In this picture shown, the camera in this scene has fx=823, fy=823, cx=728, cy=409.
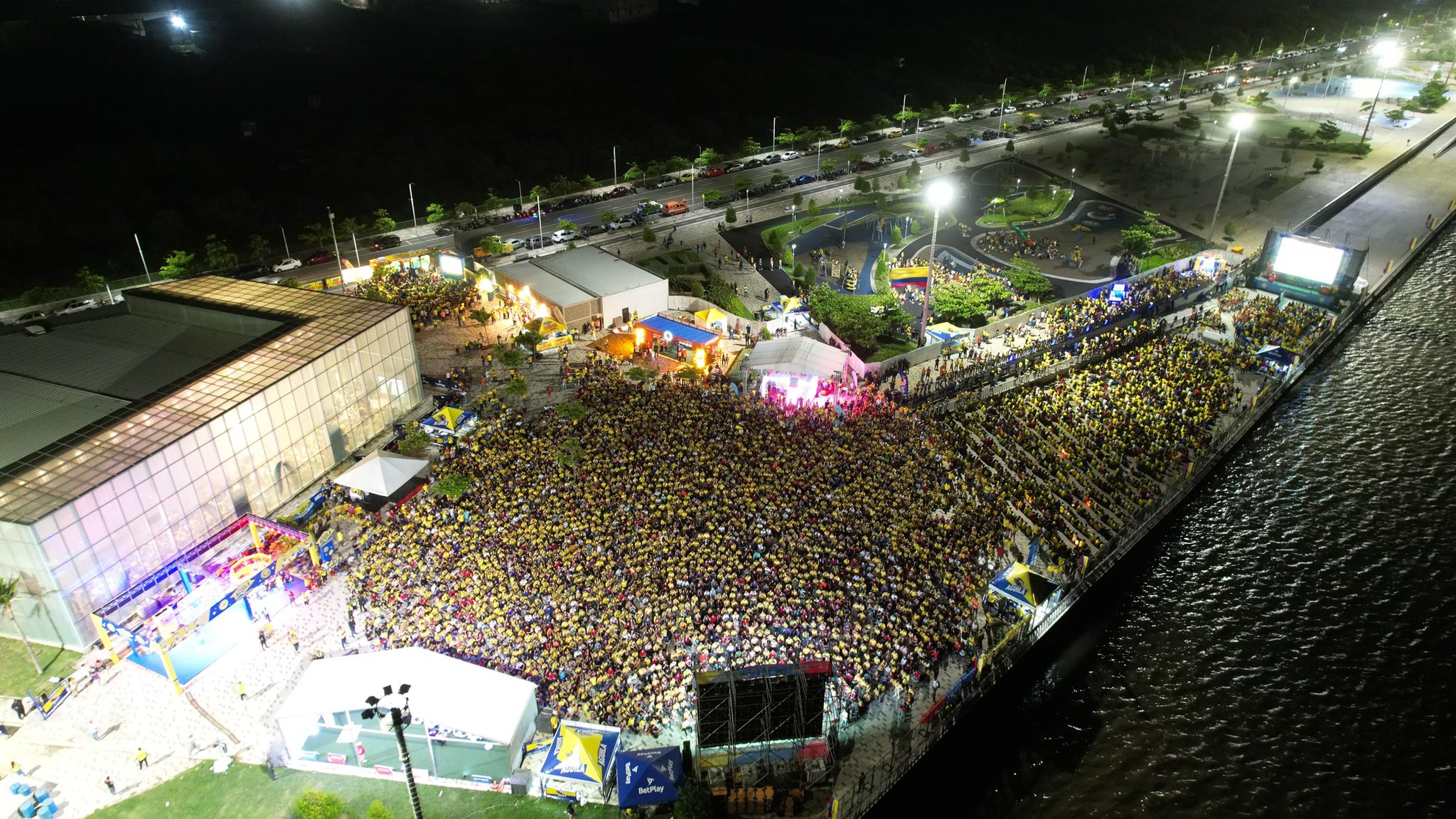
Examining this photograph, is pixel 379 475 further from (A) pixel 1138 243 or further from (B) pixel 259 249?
(A) pixel 1138 243

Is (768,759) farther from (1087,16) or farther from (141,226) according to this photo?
(1087,16)

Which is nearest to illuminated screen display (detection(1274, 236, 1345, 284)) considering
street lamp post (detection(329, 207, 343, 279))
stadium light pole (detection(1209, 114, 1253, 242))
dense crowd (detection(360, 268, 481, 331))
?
stadium light pole (detection(1209, 114, 1253, 242))

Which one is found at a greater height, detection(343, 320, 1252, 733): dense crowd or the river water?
detection(343, 320, 1252, 733): dense crowd

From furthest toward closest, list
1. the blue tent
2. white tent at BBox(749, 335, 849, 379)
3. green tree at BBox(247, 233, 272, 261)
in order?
1. green tree at BBox(247, 233, 272, 261)
2. white tent at BBox(749, 335, 849, 379)
3. the blue tent

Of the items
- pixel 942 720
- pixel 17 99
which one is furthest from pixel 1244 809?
pixel 17 99

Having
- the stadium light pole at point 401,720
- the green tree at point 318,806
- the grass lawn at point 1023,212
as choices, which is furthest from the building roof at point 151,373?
the grass lawn at point 1023,212

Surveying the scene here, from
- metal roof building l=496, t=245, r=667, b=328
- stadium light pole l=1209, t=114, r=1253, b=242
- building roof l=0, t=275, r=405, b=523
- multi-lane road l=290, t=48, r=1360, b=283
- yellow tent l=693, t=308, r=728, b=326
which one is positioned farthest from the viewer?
multi-lane road l=290, t=48, r=1360, b=283

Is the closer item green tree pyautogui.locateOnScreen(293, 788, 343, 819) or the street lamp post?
green tree pyautogui.locateOnScreen(293, 788, 343, 819)

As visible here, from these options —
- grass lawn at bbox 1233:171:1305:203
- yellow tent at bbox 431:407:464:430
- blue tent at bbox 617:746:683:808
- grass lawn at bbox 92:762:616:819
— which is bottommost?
grass lawn at bbox 92:762:616:819

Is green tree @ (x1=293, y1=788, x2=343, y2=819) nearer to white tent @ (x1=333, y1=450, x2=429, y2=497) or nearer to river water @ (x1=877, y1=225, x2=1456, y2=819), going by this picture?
white tent @ (x1=333, y1=450, x2=429, y2=497)
